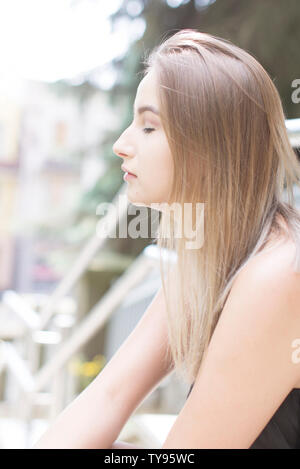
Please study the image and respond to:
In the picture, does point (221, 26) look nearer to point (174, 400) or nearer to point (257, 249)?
point (174, 400)

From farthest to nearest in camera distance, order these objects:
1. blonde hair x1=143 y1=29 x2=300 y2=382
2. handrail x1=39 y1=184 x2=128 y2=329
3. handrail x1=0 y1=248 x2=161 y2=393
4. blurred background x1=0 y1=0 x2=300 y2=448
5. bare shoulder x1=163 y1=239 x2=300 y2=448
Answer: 1. blurred background x1=0 y1=0 x2=300 y2=448
2. handrail x1=39 y1=184 x2=128 y2=329
3. handrail x1=0 y1=248 x2=161 y2=393
4. blonde hair x1=143 y1=29 x2=300 y2=382
5. bare shoulder x1=163 y1=239 x2=300 y2=448

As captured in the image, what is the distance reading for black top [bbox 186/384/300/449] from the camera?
67 cm

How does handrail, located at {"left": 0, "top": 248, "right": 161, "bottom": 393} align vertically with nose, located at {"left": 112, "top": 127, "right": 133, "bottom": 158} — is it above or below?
below

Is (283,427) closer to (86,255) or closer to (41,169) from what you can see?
(86,255)

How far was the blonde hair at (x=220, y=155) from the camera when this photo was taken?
2.28 ft

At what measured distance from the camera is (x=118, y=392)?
2.85 ft

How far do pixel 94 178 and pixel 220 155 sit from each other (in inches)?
119

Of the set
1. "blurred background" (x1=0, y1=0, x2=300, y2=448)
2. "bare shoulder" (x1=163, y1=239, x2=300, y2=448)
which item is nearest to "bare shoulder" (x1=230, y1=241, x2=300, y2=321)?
"bare shoulder" (x1=163, y1=239, x2=300, y2=448)

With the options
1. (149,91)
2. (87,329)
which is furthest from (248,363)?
(87,329)

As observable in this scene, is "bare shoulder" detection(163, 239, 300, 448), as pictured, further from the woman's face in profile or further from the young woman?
the woman's face in profile

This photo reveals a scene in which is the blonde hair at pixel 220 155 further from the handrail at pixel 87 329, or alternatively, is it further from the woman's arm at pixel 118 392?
the handrail at pixel 87 329
